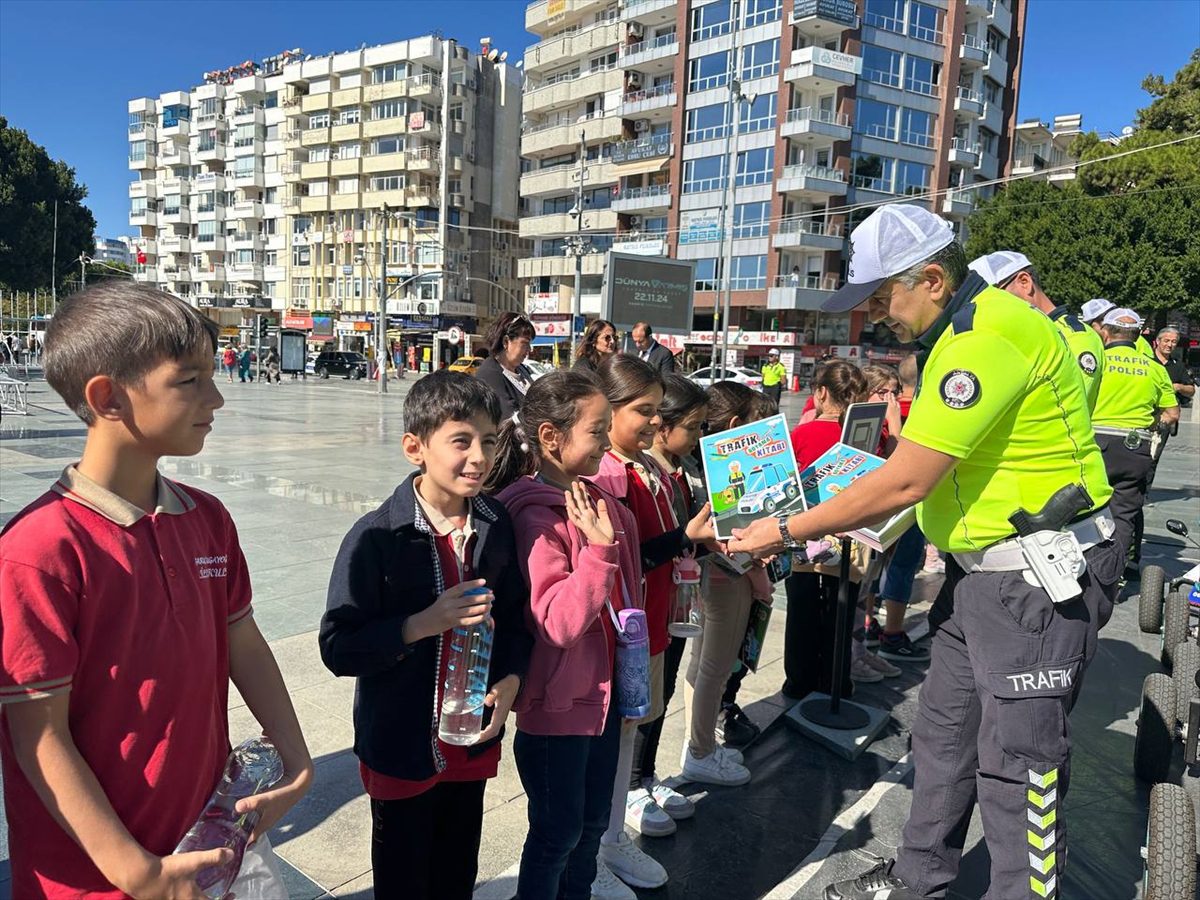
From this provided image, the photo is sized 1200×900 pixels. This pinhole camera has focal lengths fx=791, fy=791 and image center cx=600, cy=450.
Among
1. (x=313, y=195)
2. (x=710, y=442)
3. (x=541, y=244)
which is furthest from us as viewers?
(x=313, y=195)

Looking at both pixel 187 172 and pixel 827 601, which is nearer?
pixel 827 601

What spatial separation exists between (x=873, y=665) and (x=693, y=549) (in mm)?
2433

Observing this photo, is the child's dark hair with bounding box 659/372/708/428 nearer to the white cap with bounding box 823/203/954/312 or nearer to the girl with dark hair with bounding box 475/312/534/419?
the white cap with bounding box 823/203/954/312

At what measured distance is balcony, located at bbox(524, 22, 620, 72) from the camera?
5269 centimetres

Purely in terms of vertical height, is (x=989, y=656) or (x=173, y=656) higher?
(x=173, y=656)

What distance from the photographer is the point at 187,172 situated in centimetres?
8425

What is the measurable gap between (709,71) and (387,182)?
29.9m

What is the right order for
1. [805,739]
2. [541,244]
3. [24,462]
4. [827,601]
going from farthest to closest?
[541,244], [24,462], [827,601], [805,739]

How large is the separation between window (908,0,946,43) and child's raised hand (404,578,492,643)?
51.7m

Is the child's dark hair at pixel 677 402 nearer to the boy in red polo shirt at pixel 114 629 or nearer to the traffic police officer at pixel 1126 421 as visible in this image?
the boy in red polo shirt at pixel 114 629

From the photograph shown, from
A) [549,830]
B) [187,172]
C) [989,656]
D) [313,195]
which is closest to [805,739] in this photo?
[989,656]

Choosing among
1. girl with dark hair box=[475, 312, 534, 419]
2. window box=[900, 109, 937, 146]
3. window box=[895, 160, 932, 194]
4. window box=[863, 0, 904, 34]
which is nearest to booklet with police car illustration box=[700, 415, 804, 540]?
girl with dark hair box=[475, 312, 534, 419]

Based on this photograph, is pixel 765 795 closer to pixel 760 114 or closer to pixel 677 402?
pixel 677 402

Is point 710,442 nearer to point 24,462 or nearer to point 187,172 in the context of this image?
point 24,462
